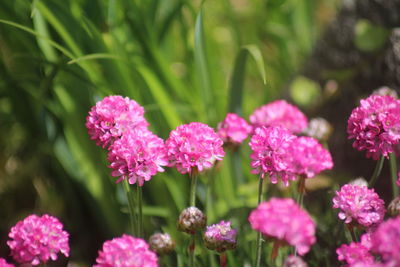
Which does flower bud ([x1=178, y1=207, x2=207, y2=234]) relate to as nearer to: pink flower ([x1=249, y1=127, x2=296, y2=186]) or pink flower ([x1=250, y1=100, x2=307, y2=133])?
pink flower ([x1=249, y1=127, x2=296, y2=186])

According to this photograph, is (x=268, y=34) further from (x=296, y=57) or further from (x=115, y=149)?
(x=115, y=149)

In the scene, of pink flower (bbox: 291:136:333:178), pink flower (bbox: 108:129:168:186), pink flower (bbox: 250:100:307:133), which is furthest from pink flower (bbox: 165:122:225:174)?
pink flower (bbox: 250:100:307:133)

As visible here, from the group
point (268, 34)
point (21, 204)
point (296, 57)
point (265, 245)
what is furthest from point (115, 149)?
point (296, 57)

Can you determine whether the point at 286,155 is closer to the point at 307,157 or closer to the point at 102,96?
the point at 307,157

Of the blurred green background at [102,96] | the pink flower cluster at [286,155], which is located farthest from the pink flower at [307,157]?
the blurred green background at [102,96]

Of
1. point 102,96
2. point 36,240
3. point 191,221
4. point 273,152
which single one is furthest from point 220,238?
point 102,96
